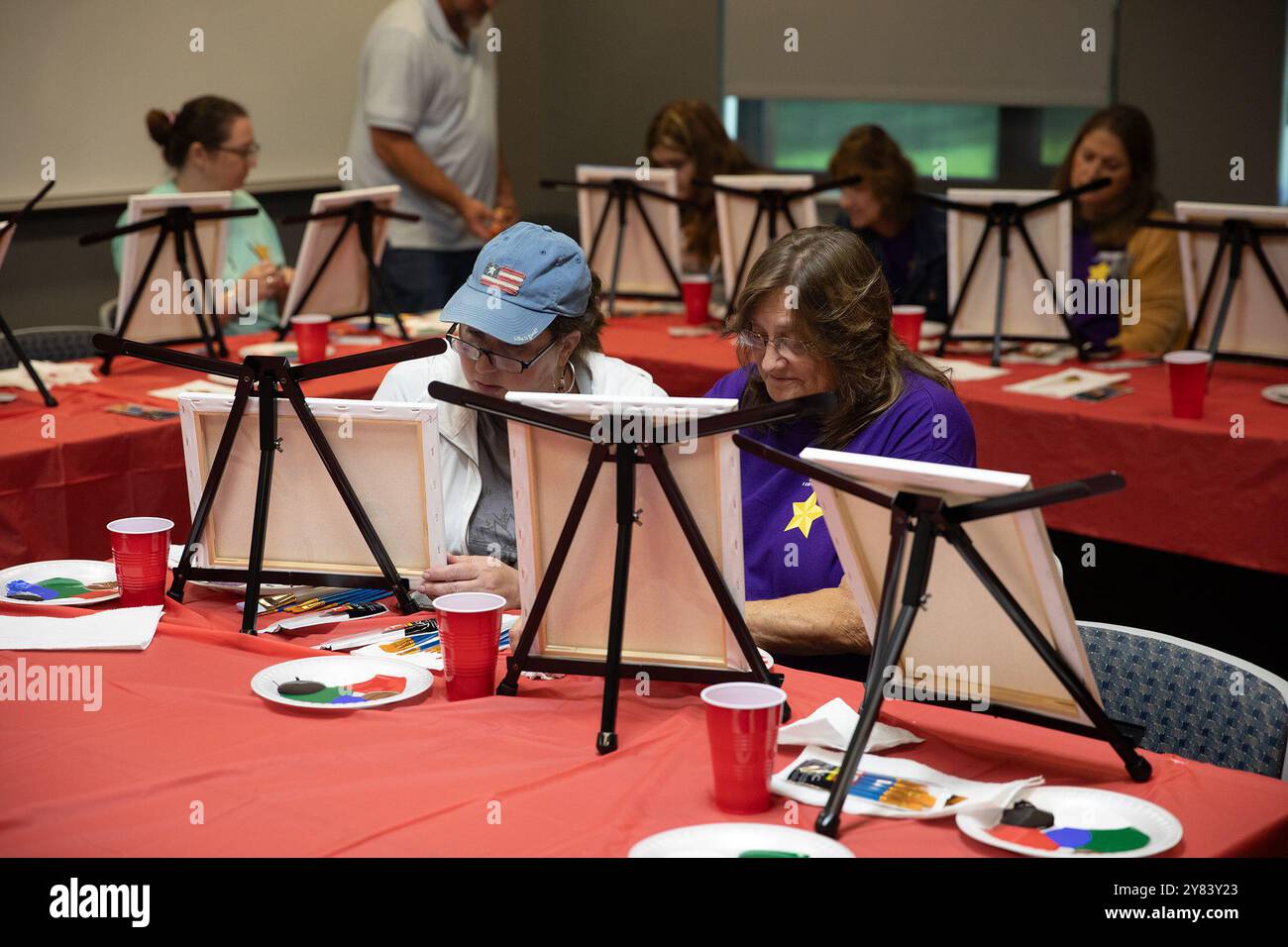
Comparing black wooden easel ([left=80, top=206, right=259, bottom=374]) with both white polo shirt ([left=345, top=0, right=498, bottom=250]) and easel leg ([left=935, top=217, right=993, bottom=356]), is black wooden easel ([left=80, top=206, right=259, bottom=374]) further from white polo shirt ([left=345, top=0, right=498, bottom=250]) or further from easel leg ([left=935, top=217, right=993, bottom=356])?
easel leg ([left=935, top=217, right=993, bottom=356])

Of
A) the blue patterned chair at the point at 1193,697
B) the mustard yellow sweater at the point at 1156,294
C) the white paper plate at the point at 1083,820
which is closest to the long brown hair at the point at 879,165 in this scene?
the mustard yellow sweater at the point at 1156,294

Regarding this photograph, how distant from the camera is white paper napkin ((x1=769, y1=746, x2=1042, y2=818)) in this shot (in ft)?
4.35

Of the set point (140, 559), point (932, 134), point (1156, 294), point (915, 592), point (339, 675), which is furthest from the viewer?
point (932, 134)

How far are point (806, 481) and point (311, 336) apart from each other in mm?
1829

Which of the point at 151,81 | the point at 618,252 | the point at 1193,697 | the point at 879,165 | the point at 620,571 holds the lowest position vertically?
the point at 1193,697

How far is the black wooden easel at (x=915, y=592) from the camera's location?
1.36 m

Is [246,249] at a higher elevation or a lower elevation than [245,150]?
lower

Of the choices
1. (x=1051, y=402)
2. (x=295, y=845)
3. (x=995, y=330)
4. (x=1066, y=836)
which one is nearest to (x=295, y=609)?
(x=295, y=845)

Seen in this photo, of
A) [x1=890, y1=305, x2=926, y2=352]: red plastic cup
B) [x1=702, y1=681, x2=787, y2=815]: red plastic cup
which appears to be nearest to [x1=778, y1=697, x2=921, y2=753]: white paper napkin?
[x1=702, y1=681, x2=787, y2=815]: red plastic cup

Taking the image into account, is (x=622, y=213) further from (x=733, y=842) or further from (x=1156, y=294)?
(x=733, y=842)

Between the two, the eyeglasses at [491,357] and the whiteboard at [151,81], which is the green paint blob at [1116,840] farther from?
the whiteboard at [151,81]

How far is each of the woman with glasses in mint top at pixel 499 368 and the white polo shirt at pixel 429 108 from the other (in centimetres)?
263

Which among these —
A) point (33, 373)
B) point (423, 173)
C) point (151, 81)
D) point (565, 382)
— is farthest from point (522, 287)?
point (151, 81)

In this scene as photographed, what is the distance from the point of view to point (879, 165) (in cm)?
423
